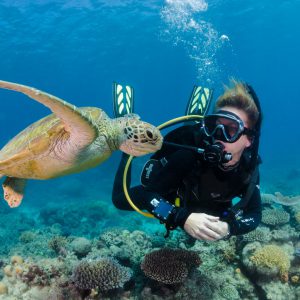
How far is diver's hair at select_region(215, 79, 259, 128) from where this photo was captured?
2.65 m

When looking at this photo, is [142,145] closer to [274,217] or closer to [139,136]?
[139,136]

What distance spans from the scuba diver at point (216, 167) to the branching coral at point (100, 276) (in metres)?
0.60

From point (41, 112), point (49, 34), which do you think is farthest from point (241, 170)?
point (41, 112)

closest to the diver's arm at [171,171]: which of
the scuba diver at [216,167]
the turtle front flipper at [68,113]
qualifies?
the scuba diver at [216,167]

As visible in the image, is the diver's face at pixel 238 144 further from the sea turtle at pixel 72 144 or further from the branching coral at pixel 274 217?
the branching coral at pixel 274 217

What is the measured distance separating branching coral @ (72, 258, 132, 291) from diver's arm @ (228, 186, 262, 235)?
1130 millimetres

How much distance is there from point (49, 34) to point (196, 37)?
16.2m

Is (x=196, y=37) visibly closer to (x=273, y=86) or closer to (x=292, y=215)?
(x=292, y=215)

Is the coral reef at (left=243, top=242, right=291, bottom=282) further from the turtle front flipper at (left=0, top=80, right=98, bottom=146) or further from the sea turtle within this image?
the turtle front flipper at (left=0, top=80, right=98, bottom=146)

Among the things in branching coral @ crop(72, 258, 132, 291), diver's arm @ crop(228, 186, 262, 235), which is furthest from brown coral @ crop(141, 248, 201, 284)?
diver's arm @ crop(228, 186, 262, 235)

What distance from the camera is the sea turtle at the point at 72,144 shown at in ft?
7.26

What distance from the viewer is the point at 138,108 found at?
81.9 meters

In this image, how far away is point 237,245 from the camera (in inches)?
146

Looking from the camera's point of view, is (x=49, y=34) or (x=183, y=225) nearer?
(x=183, y=225)
